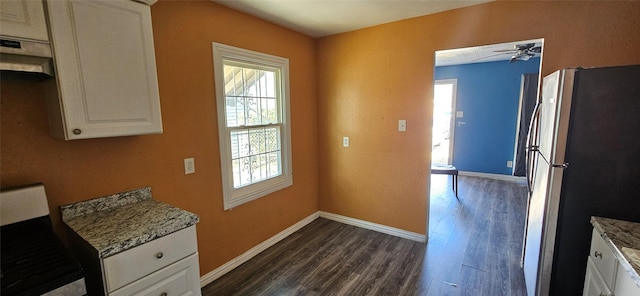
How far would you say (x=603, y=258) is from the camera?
1272 millimetres

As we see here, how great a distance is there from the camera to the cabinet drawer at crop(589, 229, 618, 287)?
1.17 meters

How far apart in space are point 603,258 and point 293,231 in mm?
2566

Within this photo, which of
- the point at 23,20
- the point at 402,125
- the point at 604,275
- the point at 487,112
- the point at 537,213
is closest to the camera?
the point at 23,20

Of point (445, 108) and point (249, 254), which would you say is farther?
point (445, 108)

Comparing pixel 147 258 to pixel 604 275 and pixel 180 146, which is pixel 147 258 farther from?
pixel 604 275

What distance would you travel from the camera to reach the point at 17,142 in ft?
4.43

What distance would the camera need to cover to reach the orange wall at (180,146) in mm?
1384

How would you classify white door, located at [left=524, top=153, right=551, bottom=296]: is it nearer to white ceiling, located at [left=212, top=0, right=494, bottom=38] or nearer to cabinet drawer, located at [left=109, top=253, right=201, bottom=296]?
white ceiling, located at [left=212, top=0, right=494, bottom=38]

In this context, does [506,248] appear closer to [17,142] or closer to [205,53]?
[205,53]

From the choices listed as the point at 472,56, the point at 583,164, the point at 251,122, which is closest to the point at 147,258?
the point at 251,122

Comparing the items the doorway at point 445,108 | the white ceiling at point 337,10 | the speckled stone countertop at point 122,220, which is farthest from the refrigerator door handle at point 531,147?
the doorway at point 445,108

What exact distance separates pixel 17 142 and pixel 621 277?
2.76 m

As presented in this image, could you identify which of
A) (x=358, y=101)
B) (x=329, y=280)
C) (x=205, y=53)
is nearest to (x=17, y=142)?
(x=205, y=53)

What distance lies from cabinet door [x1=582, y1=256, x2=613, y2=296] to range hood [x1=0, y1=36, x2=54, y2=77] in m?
2.64
